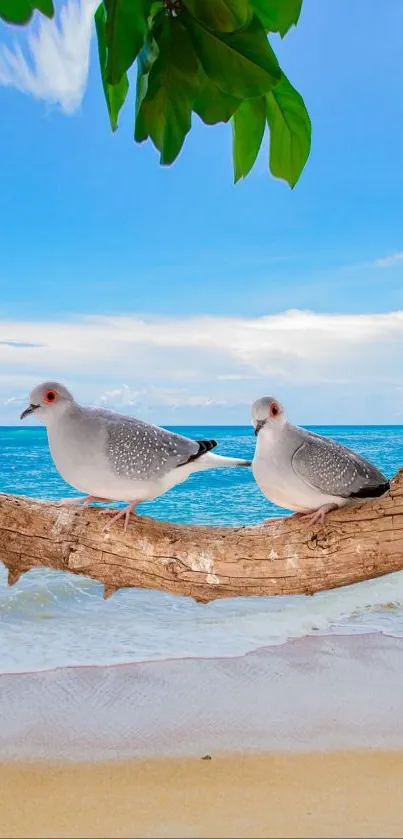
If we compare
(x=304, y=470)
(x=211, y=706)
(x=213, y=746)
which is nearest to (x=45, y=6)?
(x=304, y=470)

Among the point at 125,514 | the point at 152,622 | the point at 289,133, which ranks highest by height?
the point at 289,133

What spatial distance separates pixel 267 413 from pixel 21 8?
143cm

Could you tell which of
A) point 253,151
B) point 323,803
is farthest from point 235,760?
point 253,151

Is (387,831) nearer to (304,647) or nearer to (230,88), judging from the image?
(230,88)

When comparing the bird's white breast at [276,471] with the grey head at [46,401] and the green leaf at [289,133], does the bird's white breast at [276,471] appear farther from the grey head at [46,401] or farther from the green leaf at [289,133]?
the green leaf at [289,133]

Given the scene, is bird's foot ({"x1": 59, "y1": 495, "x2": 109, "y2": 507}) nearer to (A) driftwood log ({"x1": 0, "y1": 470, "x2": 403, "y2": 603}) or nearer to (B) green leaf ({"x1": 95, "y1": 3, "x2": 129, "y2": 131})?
(A) driftwood log ({"x1": 0, "y1": 470, "x2": 403, "y2": 603})

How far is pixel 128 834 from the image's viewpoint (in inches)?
75.3

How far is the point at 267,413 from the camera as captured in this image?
77.4 inches

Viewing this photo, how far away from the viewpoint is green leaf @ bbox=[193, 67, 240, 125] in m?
0.67

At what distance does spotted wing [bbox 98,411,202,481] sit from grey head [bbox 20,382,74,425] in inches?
5.8

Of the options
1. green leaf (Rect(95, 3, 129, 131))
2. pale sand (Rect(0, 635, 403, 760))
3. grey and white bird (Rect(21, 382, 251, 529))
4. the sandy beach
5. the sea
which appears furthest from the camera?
the sea

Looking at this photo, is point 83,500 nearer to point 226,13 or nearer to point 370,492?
point 370,492

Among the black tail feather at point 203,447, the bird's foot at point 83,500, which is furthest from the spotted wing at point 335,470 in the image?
the bird's foot at point 83,500

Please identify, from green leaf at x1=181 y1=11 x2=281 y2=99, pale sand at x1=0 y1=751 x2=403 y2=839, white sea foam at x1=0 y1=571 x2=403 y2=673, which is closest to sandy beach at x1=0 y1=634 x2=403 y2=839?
pale sand at x1=0 y1=751 x2=403 y2=839
